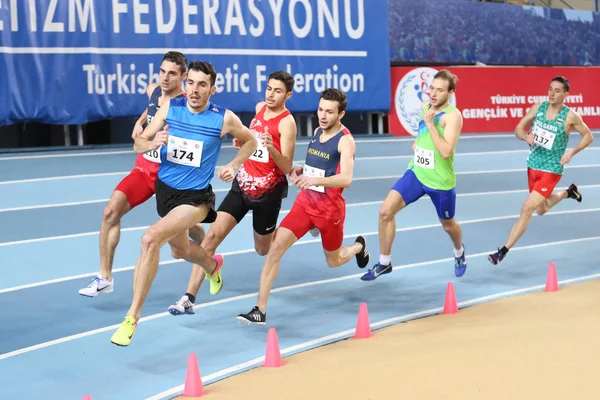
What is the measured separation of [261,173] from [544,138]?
3.74 meters

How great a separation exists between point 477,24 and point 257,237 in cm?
1231

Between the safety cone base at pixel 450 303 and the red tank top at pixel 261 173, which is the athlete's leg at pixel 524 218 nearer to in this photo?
the safety cone base at pixel 450 303

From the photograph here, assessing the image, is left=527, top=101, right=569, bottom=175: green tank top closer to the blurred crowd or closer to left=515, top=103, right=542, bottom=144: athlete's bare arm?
left=515, top=103, right=542, bottom=144: athlete's bare arm

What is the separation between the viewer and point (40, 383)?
6.17 meters

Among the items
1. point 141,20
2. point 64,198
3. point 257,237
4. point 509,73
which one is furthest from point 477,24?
point 257,237

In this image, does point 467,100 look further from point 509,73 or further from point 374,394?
point 374,394

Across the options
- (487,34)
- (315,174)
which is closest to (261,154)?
(315,174)

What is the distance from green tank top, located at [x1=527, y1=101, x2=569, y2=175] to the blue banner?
6341 millimetres

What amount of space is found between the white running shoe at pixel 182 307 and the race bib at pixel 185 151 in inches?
46.0

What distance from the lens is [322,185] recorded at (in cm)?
750

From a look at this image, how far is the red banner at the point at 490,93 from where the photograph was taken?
18078mm

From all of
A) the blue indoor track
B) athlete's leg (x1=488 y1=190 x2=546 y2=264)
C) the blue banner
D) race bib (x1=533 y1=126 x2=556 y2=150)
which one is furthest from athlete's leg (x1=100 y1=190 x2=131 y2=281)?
the blue banner

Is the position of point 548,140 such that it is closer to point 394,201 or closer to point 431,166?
point 431,166

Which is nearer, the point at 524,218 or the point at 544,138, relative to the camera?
the point at 524,218
